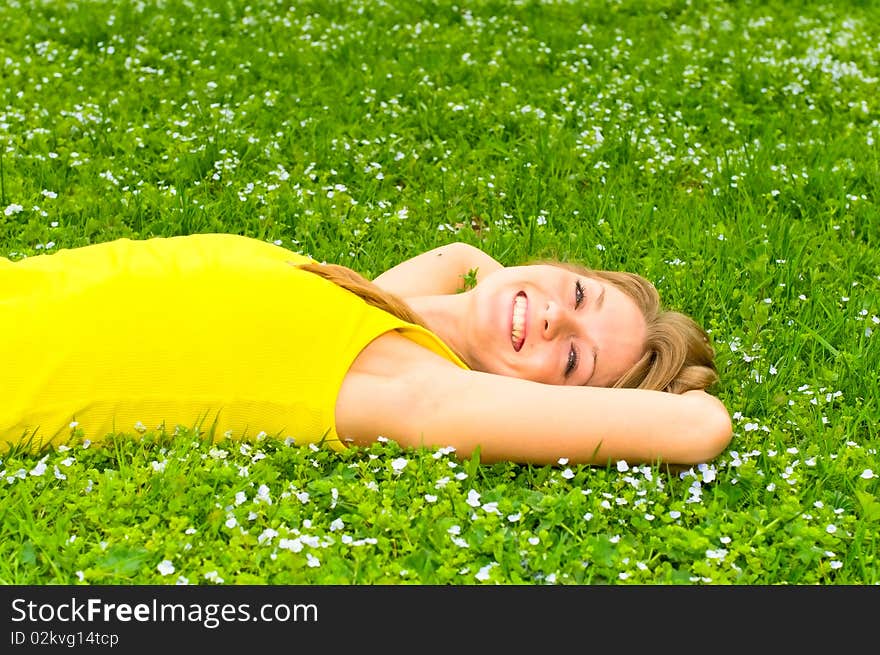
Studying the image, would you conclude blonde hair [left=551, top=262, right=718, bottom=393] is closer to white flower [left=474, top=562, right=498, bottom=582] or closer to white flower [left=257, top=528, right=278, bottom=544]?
white flower [left=474, top=562, right=498, bottom=582]

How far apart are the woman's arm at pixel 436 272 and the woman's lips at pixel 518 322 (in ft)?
3.32

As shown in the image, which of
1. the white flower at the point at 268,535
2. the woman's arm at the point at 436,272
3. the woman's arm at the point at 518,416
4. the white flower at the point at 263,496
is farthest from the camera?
the woman's arm at the point at 436,272

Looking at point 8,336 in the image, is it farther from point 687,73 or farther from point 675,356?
point 687,73

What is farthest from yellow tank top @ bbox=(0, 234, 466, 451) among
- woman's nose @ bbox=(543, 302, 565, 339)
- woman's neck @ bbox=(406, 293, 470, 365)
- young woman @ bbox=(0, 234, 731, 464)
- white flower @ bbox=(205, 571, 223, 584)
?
white flower @ bbox=(205, 571, 223, 584)

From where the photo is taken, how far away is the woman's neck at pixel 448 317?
4941 millimetres

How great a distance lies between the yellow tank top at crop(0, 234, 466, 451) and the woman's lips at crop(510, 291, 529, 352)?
384 millimetres

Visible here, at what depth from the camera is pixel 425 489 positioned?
169 inches

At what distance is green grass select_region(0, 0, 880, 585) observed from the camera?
4.06 metres

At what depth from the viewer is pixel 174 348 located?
4.46 meters

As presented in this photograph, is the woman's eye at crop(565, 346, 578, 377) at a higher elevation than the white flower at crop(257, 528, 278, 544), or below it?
higher

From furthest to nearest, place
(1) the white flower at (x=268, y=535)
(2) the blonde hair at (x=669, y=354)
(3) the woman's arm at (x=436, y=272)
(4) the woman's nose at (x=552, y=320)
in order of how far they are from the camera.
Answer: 1. (3) the woman's arm at (x=436, y=272)
2. (2) the blonde hair at (x=669, y=354)
3. (4) the woman's nose at (x=552, y=320)
4. (1) the white flower at (x=268, y=535)

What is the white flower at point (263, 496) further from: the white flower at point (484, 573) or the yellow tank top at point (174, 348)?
the white flower at point (484, 573)

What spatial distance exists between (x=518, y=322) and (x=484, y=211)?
2650 millimetres

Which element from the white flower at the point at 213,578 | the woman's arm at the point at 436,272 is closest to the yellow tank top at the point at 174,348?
the white flower at the point at 213,578
